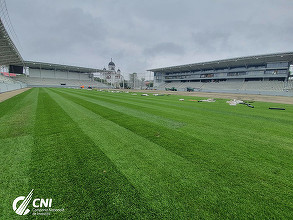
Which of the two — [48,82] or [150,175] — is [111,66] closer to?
[48,82]

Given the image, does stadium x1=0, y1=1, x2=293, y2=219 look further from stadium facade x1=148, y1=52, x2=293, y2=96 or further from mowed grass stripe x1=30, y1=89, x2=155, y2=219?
stadium facade x1=148, y1=52, x2=293, y2=96

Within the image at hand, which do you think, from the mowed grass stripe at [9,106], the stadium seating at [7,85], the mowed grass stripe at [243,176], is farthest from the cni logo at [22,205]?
the stadium seating at [7,85]

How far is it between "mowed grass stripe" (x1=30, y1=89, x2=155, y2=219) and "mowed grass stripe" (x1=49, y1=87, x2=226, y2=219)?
0.56 ft

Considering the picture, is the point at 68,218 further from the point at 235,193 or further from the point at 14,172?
the point at 235,193

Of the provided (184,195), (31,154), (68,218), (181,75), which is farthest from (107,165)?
(181,75)

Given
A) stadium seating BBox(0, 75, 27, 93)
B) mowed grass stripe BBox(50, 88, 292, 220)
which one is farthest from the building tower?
mowed grass stripe BBox(50, 88, 292, 220)

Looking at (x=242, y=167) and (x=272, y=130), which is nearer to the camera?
(x=242, y=167)

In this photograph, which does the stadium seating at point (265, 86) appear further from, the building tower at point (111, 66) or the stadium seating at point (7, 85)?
the building tower at point (111, 66)

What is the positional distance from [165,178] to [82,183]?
4.05ft

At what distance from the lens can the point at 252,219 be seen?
1.37 metres

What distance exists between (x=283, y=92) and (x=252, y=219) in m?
45.1

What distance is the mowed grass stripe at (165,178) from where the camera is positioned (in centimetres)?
149

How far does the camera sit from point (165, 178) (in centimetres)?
200

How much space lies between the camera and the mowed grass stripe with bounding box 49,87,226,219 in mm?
1487
